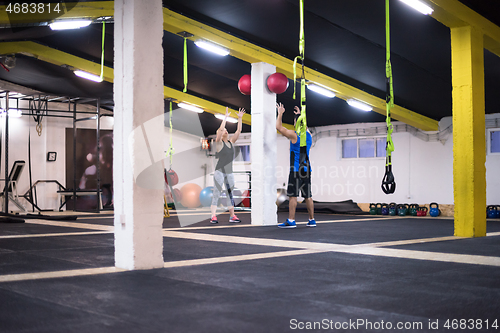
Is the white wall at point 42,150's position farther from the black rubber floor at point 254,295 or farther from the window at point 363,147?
the black rubber floor at point 254,295

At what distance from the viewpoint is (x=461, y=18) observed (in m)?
6.80

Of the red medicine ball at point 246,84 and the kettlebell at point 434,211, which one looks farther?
the kettlebell at point 434,211

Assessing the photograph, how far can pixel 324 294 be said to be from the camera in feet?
9.46

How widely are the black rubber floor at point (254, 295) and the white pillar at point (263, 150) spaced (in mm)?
3993

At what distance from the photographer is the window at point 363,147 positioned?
1440 cm

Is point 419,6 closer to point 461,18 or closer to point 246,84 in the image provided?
point 461,18

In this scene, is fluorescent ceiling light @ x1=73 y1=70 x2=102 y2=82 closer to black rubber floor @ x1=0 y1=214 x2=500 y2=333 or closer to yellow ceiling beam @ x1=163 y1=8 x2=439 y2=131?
yellow ceiling beam @ x1=163 y1=8 x2=439 y2=131

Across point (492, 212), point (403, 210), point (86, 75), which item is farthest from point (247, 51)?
point (492, 212)

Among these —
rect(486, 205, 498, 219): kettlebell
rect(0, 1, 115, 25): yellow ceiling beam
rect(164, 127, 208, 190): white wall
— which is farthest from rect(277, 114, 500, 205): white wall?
rect(0, 1, 115, 25): yellow ceiling beam

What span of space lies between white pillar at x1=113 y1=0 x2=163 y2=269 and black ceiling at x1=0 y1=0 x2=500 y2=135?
4013 millimetres

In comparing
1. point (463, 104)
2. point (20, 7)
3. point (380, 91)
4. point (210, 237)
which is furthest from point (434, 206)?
point (20, 7)

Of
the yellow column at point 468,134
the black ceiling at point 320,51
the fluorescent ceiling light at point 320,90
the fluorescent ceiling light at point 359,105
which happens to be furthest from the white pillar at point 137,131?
the fluorescent ceiling light at point 359,105

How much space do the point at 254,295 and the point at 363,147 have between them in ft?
41.1

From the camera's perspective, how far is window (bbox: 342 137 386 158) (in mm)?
14405
